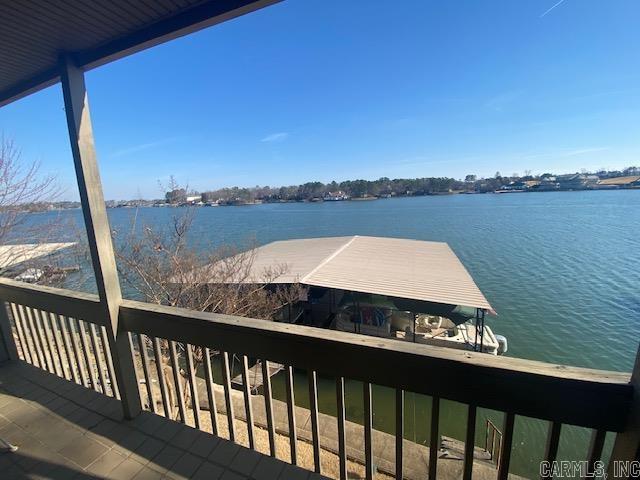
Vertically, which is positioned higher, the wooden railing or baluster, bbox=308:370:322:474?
the wooden railing

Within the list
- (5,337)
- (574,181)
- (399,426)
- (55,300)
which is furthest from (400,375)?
(574,181)

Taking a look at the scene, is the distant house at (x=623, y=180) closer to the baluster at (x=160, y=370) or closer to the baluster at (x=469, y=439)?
the baluster at (x=469, y=439)

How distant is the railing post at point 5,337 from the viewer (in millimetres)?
2848

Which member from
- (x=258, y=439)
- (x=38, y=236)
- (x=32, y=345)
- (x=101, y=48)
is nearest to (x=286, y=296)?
(x=258, y=439)

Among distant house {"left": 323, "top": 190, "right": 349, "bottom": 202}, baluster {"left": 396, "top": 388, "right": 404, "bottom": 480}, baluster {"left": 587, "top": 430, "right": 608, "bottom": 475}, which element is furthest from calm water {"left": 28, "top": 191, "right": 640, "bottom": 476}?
distant house {"left": 323, "top": 190, "right": 349, "bottom": 202}

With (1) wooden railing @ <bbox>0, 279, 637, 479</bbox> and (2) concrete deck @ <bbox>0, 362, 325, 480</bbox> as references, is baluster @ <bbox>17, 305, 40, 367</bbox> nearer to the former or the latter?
(2) concrete deck @ <bbox>0, 362, 325, 480</bbox>

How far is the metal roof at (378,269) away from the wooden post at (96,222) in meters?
7.14

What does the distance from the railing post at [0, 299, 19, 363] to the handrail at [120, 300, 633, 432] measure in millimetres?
2406

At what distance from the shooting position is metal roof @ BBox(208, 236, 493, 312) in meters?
8.96

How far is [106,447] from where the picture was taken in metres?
1.88

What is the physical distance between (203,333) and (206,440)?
73 cm

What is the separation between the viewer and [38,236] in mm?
8727

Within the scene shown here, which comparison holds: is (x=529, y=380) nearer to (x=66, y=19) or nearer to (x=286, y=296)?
(x=66, y=19)

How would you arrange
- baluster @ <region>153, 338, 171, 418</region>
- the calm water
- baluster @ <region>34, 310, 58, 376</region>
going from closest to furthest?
baluster @ <region>153, 338, 171, 418</region>, baluster @ <region>34, 310, 58, 376</region>, the calm water
